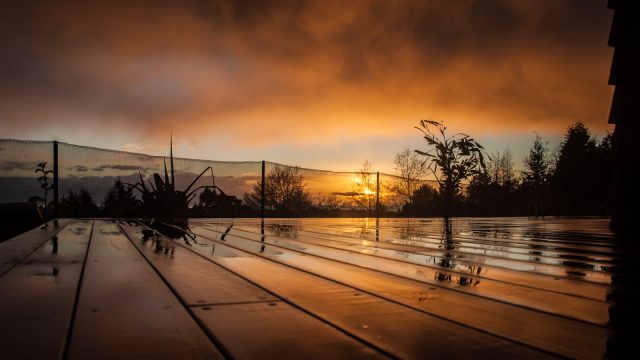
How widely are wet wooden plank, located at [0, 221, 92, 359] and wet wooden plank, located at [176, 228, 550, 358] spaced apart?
1.94 feet

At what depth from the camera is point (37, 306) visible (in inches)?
47.6

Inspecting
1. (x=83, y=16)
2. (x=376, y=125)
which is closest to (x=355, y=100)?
(x=376, y=125)

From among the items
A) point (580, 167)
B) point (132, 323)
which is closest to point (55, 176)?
point (132, 323)

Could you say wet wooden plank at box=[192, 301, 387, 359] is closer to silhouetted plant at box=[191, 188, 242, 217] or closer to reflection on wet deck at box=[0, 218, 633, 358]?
reflection on wet deck at box=[0, 218, 633, 358]

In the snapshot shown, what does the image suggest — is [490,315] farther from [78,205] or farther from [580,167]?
[580,167]

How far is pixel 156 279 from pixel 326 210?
10655 mm

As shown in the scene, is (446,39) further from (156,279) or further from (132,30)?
(156,279)

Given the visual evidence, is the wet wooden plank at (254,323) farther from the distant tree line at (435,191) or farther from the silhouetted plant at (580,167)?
the silhouetted plant at (580,167)

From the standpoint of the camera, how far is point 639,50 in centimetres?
455

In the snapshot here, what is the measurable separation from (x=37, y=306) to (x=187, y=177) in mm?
8565

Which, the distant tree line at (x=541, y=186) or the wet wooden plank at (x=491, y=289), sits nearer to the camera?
the wet wooden plank at (x=491, y=289)

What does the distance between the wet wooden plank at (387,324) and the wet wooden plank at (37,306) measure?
59 cm

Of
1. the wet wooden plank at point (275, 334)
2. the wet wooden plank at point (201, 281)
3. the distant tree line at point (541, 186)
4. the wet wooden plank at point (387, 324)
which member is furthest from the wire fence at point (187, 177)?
Result: the wet wooden plank at point (275, 334)

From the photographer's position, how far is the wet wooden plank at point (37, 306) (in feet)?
2.84
